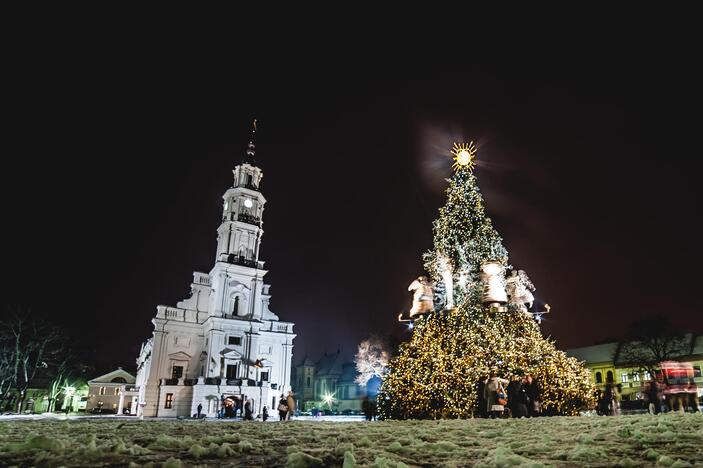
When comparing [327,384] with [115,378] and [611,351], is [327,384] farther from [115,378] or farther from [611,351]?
[611,351]

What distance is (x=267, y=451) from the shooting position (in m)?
5.20

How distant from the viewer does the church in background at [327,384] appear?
3474 inches

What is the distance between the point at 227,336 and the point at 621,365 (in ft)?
176

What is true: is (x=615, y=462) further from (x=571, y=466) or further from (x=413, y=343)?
(x=413, y=343)

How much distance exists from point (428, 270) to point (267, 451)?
527 inches

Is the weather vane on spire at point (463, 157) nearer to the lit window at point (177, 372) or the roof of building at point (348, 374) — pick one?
the lit window at point (177, 372)

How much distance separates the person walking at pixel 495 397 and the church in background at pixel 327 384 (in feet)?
243

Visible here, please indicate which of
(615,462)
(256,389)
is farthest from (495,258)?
(256,389)

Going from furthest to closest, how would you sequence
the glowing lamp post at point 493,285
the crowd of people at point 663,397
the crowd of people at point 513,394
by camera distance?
1. the crowd of people at point 663,397
2. the glowing lamp post at point 493,285
3. the crowd of people at point 513,394

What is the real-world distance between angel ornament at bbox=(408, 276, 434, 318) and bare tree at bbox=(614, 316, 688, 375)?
43.6 metres

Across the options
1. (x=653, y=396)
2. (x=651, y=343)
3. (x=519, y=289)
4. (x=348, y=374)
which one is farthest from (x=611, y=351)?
(x=519, y=289)

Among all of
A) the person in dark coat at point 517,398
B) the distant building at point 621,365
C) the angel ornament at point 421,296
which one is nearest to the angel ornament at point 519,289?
the angel ornament at point 421,296

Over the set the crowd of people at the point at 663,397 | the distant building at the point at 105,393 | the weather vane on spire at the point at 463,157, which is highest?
the weather vane on spire at the point at 463,157

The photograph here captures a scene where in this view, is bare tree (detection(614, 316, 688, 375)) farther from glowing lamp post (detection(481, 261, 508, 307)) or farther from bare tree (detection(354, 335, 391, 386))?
glowing lamp post (detection(481, 261, 508, 307))
